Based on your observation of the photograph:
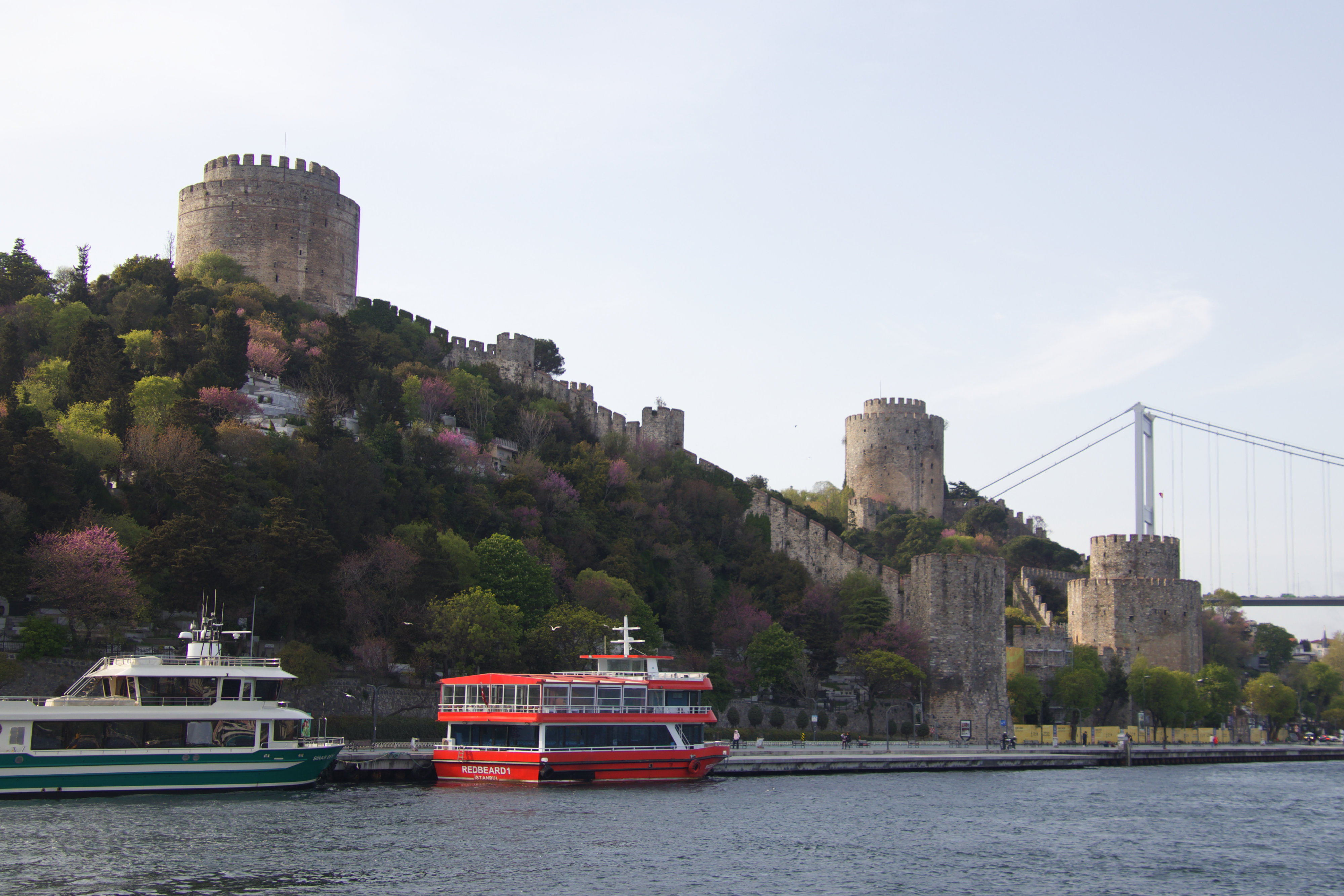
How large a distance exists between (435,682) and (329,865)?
17.4 metres

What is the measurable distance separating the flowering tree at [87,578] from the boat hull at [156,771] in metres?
5.29

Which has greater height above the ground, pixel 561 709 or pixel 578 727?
pixel 561 709

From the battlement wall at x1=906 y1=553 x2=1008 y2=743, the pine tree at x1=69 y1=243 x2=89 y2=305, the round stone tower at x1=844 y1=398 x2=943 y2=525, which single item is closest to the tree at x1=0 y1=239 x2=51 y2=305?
the pine tree at x1=69 y1=243 x2=89 y2=305

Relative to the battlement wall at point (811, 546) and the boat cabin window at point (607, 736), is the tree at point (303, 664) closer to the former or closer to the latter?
the boat cabin window at point (607, 736)

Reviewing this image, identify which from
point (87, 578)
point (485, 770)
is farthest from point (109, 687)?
point (485, 770)

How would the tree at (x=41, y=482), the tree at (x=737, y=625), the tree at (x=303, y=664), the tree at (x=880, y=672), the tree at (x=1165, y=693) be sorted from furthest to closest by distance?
the tree at (x=1165, y=693) < the tree at (x=737, y=625) < the tree at (x=880, y=672) < the tree at (x=41, y=482) < the tree at (x=303, y=664)

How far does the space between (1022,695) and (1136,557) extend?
1365cm

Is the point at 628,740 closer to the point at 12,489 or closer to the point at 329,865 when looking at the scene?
the point at 329,865

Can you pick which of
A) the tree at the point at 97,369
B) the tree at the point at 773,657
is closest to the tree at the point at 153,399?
the tree at the point at 97,369

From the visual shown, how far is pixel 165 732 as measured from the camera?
31.4 meters

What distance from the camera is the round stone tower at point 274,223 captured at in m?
58.1

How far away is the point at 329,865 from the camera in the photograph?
2322cm

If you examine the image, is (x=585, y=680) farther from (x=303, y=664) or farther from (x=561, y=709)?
(x=303, y=664)

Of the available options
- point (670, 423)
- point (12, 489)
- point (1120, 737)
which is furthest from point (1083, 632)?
point (12, 489)
